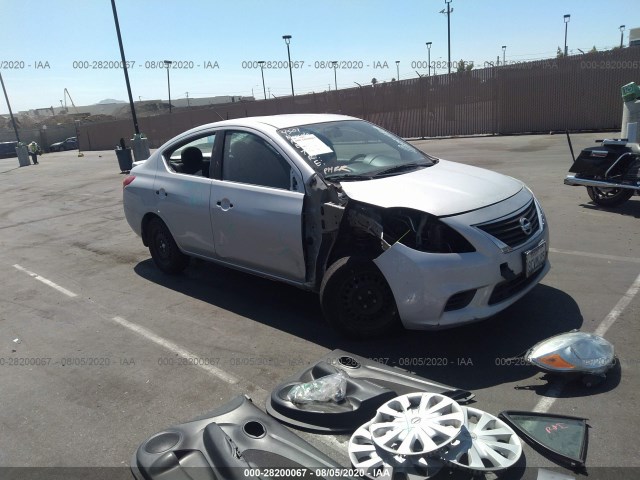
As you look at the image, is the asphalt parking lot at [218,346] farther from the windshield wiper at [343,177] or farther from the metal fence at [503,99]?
the metal fence at [503,99]

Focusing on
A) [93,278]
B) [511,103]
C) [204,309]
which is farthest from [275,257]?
[511,103]

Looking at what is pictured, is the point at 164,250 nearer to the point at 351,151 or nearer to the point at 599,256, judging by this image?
the point at 351,151

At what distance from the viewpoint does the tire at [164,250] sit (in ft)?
18.9

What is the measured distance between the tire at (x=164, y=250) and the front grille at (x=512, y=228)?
11.7ft

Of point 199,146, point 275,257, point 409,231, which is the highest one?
point 199,146

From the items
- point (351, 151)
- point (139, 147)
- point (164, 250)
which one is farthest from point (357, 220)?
point (139, 147)

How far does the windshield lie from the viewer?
14.1 ft

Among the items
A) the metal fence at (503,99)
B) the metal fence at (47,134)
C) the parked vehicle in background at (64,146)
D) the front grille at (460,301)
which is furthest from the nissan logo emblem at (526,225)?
the metal fence at (47,134)

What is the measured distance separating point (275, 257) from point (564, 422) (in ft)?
8.24

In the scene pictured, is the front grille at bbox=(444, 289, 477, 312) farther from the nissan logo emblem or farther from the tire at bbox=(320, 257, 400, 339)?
the nissan logo emblem

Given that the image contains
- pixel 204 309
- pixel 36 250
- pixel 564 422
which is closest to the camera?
pixel 564 422

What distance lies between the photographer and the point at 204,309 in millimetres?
5000

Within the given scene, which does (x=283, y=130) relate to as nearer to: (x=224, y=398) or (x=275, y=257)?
(x=275, y=257)

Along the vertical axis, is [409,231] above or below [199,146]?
below
